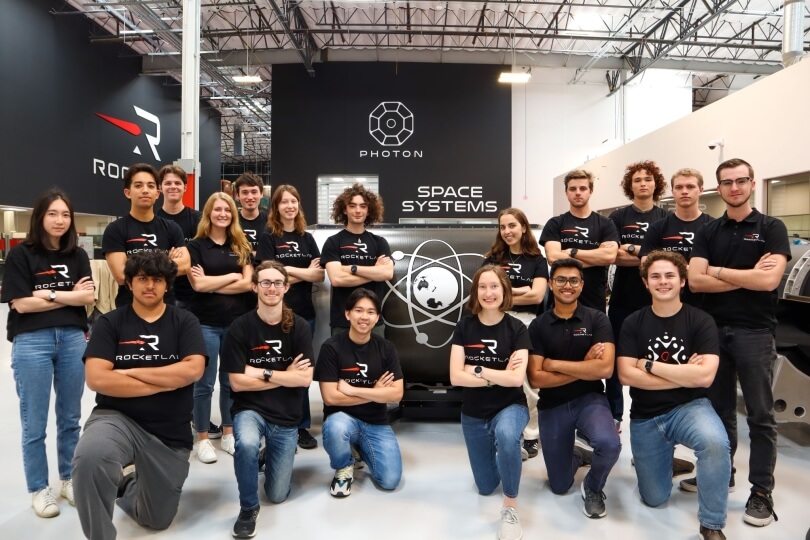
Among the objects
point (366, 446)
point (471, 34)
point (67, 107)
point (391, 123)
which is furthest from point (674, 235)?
point (67, 107)

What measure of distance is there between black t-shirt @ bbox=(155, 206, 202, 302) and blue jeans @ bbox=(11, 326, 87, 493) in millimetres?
692

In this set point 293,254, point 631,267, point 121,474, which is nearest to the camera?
point 121,474

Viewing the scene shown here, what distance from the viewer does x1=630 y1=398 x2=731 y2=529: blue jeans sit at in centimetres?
223

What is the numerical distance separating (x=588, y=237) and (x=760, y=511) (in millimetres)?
1542

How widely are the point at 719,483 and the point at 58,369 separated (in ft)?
9.46

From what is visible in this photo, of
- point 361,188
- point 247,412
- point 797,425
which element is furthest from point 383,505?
point 797,425

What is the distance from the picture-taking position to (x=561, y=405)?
2656mm

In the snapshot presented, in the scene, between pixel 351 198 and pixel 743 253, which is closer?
pixel 743 253

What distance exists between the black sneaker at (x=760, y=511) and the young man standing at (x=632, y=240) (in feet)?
2.50

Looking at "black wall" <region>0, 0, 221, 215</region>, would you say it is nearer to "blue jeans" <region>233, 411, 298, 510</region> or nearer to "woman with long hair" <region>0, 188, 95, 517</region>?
"woman with long hair" <region>0, 188, 95, 517</region>

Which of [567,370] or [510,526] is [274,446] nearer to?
[510,526]

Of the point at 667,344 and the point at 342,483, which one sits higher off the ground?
the point at 667,344

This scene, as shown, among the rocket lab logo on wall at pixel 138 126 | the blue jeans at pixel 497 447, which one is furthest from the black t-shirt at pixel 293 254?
the rocket lab logo on wall at pixel 138 126

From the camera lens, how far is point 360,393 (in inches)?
108
